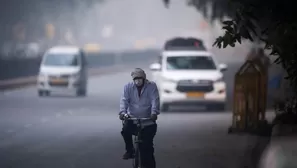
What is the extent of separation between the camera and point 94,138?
1717 cm

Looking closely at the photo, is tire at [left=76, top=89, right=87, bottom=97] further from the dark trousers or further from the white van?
the dark trousers

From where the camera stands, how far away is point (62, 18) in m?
83.8

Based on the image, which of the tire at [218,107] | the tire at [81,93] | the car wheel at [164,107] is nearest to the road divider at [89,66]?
the tire at [81,93]

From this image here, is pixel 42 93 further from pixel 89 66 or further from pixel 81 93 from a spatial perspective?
pixel 89 66

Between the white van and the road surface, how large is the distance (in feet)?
11.2

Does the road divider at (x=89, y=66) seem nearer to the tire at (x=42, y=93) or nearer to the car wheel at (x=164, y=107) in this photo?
the tire at (x=42, y=93)

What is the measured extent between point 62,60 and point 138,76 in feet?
77.9

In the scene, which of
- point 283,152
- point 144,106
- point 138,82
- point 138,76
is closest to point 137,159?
point 144,106

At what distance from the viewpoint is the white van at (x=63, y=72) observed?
105 ft

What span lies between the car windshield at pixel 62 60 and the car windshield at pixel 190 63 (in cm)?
876

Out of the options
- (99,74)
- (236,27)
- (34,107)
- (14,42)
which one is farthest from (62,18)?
(236,27)

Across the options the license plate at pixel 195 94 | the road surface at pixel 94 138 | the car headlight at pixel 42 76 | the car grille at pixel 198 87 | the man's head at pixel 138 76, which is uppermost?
the man's head at pixel 138 76

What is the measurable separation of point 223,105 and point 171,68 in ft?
6.68

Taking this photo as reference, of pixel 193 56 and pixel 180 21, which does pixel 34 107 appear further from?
pixel 180 21
